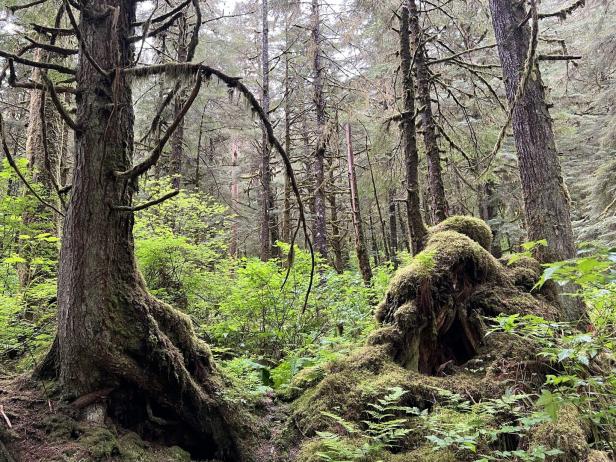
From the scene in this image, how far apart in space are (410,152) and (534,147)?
2.04 m

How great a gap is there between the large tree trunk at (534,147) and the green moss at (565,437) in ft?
10.1

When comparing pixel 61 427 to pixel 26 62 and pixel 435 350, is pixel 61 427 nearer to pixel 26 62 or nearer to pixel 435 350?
pixel 26 62

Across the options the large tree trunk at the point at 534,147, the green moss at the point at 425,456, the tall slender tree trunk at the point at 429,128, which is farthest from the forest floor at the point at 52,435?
the tall slender tree trunk at the point at 429,128

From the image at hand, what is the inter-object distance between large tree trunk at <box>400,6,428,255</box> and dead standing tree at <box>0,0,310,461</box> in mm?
4037

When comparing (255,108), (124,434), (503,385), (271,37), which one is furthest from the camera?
(271,37)

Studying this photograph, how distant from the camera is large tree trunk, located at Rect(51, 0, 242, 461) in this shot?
299cm

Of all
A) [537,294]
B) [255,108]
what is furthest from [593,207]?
[255,108]

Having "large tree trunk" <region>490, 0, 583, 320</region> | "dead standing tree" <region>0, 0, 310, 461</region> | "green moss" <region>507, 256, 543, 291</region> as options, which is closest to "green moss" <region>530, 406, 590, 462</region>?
"green moss" <region>507, 256, 543, 291</region>

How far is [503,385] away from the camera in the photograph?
4.04 m

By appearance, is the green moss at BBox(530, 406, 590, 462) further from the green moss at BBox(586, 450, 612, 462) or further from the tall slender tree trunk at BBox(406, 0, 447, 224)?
the tall slender tree trunk at BBox(406, 0, 447, 224)

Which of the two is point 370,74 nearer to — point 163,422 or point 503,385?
point 503,385

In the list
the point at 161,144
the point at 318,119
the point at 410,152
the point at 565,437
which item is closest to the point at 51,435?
the point at 161,144

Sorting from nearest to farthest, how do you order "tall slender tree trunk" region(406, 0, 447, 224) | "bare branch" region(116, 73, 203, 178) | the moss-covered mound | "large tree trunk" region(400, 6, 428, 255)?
"bare branch" region(116, 73, 203, 178)
the moss-covered mound
"large tree trunk" region(400, 6, 428, 255)
"tall slender tree trunk" region(406, 0, 447, 224)

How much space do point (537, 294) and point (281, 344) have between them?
3912mm
